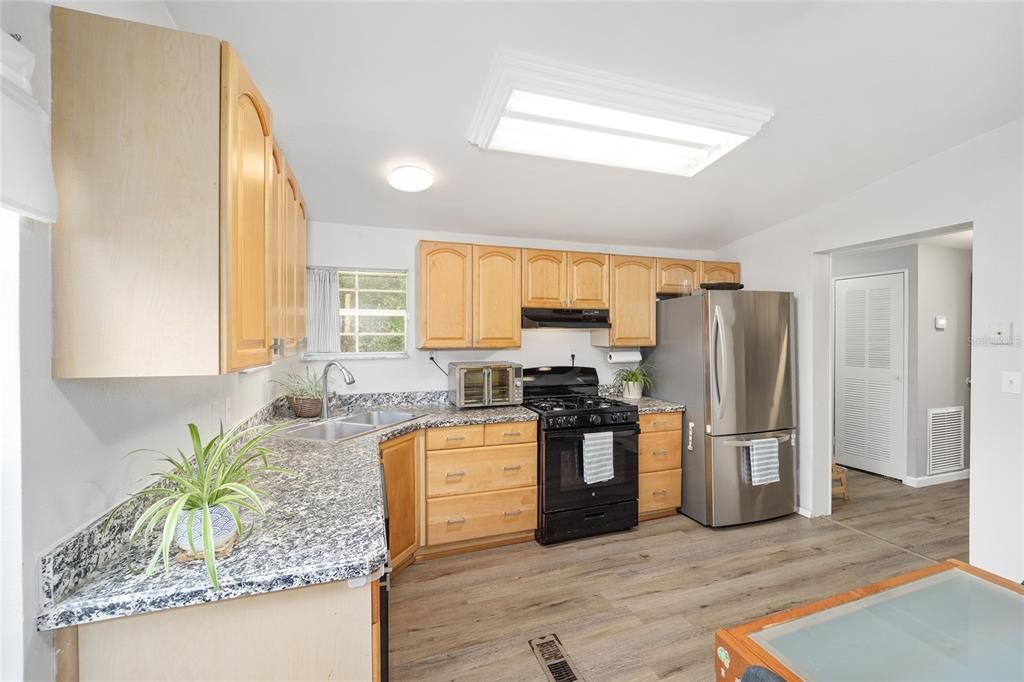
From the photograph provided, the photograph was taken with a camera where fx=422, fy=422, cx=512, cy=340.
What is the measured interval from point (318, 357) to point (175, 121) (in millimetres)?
2329

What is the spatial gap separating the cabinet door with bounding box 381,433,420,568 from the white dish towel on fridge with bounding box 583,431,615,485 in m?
1.15

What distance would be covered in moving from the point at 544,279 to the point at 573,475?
1471mm

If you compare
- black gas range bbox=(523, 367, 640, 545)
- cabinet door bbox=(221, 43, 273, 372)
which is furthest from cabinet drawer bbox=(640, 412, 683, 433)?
cabinet door bbox=(221, 43, 273, 372)

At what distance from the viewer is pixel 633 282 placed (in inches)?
139

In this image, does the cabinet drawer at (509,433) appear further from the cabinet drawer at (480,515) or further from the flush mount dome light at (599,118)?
the flush mount dome light at (599,118)

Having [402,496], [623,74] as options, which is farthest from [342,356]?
[623,74]

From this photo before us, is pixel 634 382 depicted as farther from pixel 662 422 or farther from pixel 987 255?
pixel 987 255

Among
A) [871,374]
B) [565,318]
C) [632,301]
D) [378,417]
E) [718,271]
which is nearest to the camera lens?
[378,417]

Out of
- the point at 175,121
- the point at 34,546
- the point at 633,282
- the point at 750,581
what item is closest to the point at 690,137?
the point at 633,282

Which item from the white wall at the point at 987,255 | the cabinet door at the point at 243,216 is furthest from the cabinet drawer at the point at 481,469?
the white wall at the point at 987,255

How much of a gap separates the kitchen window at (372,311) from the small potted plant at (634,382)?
1.90 metres

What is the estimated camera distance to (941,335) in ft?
13.4

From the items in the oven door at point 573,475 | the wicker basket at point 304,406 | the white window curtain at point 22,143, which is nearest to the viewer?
the white window curtain at point 22,143

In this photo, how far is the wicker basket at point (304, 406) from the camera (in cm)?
265
